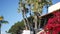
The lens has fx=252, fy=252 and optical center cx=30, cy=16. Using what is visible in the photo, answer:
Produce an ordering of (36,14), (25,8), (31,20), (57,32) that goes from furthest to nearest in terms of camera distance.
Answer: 1. (31,20)
2. (25,8)
3. (36,14)
4. (57,32)

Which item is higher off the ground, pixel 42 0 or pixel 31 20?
pixel 42 0

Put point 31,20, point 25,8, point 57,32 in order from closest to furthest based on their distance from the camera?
point 57,32
point 25,8
point 31,20

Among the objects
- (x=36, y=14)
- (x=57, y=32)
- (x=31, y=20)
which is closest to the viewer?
(x=57, y=32)

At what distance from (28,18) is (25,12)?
3739 millimetres

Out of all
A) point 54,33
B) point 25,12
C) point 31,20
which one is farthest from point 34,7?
point 54,33

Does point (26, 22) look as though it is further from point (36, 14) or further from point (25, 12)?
point (36, 14)

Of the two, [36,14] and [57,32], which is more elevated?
[36,14]

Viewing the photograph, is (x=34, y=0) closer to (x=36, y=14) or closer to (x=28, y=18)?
(x=36, y=14)

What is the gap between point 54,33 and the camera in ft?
59.3

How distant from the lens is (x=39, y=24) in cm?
4256

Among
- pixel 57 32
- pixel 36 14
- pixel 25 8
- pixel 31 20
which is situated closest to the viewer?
pixel 57 32

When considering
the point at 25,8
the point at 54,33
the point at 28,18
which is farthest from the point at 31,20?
the point at 54,33

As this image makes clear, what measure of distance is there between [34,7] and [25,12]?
411 cm

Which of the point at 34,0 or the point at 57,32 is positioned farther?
the point at 34,0
